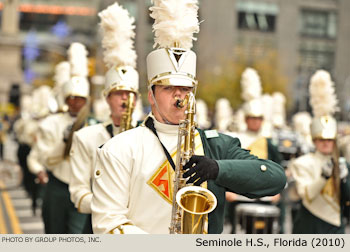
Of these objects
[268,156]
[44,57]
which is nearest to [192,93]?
[268,156]

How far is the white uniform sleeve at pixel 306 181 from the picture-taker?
24.0 feet

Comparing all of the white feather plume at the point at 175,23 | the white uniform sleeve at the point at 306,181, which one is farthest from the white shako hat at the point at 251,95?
the white feather plume at the point at 175,23

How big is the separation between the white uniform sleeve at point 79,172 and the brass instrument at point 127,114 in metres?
0.47

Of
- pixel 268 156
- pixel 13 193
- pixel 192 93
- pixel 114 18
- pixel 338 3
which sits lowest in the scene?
pixel 13 193

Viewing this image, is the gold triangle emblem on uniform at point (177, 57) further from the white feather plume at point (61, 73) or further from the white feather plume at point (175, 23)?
the white feather plume at point (61, 73)

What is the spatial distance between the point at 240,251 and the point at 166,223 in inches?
27.8

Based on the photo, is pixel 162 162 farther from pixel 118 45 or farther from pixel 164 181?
pixel 118 45

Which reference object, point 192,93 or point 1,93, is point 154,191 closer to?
point 192,93

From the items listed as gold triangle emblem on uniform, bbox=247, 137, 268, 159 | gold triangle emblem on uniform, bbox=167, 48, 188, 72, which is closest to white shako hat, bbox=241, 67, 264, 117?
gold triangle emblem on uniform, bbox=247, 137, 268, 159

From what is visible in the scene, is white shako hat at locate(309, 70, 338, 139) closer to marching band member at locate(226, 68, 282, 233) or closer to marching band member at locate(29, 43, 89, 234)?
marching band member at locate(226, 68, 282, 233)

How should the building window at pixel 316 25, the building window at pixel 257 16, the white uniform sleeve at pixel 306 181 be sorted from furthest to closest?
the building window at pixel 316 25 < the building window at pixel 257 16 < the white uniform sleeve at pixel 306 181

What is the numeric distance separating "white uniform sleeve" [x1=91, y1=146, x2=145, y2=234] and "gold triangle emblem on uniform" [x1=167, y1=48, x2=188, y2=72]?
1.72 ft

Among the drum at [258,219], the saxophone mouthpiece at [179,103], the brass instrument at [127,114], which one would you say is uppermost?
the saxophone mouthpiece at [179,103]

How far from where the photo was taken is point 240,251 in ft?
10.4
